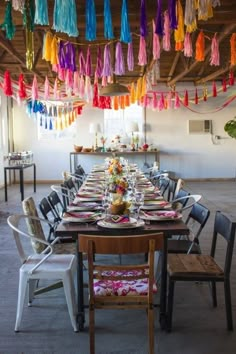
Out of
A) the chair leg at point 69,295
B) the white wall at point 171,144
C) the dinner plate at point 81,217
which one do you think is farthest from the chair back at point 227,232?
the white wall at point 171,144

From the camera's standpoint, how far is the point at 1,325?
2.61 meters

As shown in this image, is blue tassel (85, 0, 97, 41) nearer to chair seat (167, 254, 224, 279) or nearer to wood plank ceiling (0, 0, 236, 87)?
wood plank ceiling (0, 0, 236, 87)

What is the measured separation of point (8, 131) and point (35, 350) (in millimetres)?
9421

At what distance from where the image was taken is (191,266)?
2592 millimetres

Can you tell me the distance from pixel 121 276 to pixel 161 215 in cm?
85

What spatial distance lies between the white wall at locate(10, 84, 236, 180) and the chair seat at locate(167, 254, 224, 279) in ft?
28.9

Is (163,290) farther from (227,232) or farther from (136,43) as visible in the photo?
(136,43)

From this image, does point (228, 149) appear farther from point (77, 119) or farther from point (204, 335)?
point (204, 335)

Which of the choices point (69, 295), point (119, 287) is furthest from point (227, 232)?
point (69, 295)

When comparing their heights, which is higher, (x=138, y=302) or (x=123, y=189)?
(x=123, y=189)

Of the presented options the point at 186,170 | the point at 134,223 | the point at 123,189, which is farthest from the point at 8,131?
the point at 134,223

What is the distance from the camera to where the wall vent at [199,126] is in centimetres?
1127

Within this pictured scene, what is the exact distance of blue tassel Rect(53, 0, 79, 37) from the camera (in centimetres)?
342

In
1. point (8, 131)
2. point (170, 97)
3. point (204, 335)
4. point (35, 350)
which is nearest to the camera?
point (35, 350)
